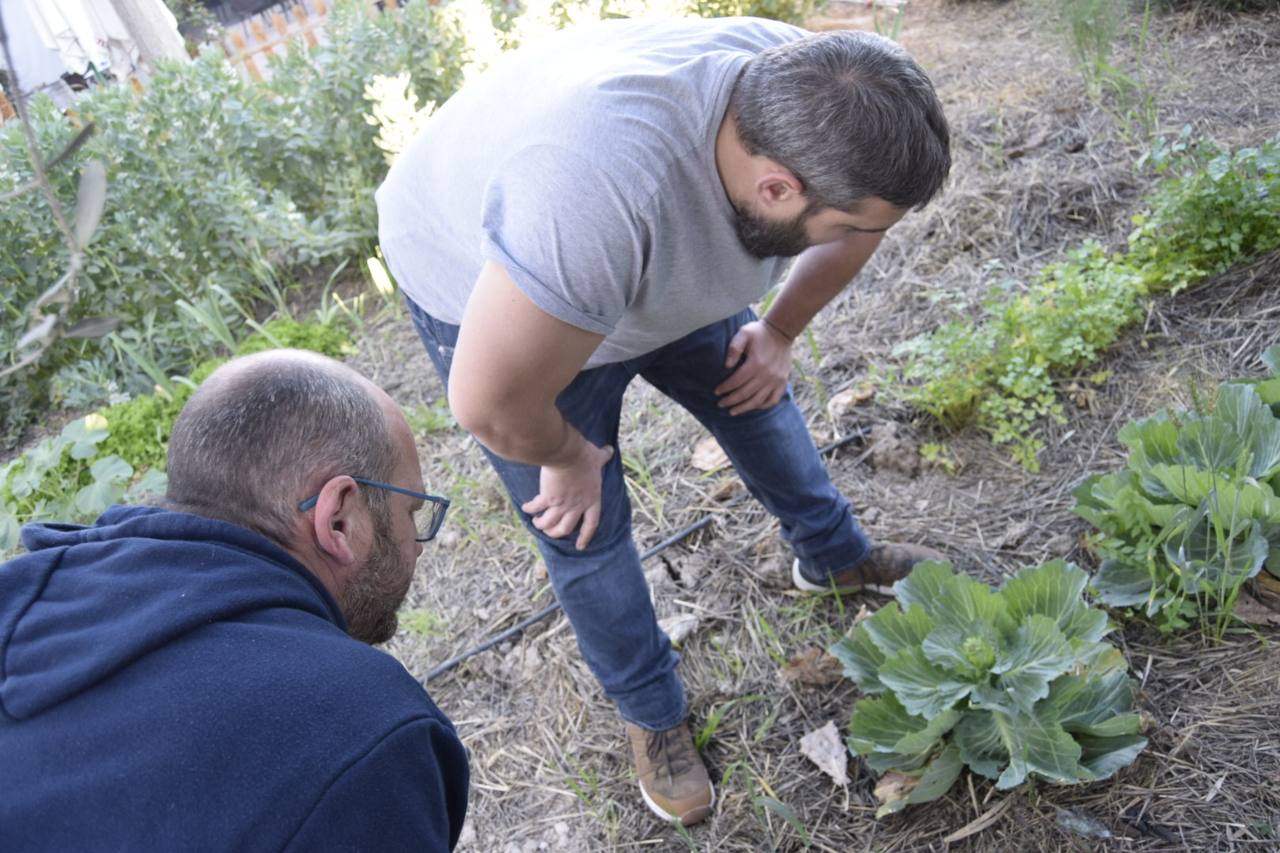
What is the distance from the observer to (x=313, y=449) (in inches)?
51.4

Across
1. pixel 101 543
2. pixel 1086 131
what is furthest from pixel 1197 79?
pixel 101 543

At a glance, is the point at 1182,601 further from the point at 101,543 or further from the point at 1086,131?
the point at 1086,131

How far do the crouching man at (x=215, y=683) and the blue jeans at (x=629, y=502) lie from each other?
62cm

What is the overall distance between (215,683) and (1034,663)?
4.65 feet

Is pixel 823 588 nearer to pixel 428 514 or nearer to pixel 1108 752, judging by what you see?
pixel 1108 752

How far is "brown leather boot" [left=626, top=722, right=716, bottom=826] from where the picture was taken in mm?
2111

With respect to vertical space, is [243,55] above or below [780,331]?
above

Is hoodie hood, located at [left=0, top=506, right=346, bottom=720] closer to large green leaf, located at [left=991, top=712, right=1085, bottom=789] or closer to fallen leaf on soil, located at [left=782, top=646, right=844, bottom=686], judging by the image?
large green leaf, located at [left=991, top=712, right=1085, bottom=789]

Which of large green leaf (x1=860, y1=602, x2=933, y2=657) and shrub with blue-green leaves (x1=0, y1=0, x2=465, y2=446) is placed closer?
large green leaf (x1=860, y1=602, x2=933, y2=657)

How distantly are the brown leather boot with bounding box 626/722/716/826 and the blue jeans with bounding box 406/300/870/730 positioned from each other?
1.7 inches

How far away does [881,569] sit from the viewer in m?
2.39

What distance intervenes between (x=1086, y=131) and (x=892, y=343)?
121cm

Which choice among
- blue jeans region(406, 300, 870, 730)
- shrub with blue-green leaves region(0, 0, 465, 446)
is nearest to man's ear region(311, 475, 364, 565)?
blue jeans region(406, 300, 870, 730)

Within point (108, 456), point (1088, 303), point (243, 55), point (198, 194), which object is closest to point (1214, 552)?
point (1088, 303)
